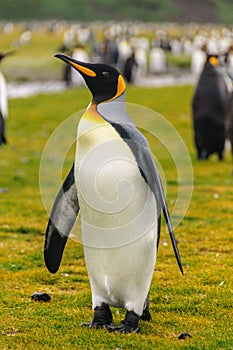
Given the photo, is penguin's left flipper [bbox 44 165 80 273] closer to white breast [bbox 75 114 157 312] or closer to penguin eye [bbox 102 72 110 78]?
white breast [bbox 75 114 157 312]

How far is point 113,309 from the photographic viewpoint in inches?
204

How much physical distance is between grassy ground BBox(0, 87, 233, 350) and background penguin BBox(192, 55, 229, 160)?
304cm

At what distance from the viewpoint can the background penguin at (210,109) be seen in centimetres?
1380

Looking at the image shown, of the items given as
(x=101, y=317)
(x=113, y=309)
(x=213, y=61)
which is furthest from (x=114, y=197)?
(x=213, y=61)

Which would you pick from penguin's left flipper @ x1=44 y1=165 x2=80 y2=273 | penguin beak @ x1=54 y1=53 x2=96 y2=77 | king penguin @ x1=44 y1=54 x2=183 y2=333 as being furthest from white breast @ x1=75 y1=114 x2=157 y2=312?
penguin beak @ x1=54 y1=53 x2=96 y2=77

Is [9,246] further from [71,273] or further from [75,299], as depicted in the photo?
[75,299]

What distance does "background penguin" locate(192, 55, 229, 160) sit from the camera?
13805 mm

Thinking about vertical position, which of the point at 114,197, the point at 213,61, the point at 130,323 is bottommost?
the point at 213,61

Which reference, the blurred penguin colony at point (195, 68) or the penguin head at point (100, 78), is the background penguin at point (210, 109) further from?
the penguin head at point (100, 78)

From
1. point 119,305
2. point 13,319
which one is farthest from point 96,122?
point 13,319

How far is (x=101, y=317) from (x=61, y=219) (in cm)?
70

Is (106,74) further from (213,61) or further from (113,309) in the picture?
(213,61)

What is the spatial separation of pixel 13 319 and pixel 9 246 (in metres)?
2.20

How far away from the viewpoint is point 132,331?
4547mm
